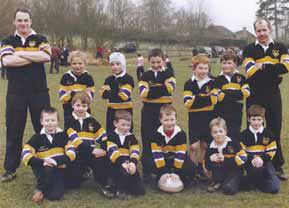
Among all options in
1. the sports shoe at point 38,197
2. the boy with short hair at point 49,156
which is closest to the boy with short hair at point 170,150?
the boy with short hair at point 49,156

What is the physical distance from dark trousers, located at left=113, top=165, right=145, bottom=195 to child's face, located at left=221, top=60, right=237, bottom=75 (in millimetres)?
1821

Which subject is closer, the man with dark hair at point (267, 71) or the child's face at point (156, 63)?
the man with dark hair at point (267, 71)

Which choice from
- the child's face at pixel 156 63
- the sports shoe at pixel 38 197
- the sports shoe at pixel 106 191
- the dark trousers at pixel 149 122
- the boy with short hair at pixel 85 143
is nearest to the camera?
the sports shoe at pixel 38 197

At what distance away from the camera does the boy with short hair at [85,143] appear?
4.55 m

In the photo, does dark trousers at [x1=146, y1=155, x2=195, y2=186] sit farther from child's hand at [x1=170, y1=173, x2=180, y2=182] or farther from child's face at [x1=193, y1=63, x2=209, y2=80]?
child's face at [x1=193, y1=63, x2=209, y2=80]

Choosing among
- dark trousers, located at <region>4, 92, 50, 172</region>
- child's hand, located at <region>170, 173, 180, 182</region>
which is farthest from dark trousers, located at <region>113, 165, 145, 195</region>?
dark trousers, located at <region>4, 92, 50, 172</region>

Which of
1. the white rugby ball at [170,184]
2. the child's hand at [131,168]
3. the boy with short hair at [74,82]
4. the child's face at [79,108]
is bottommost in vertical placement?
the white rugby ball at [170,184]

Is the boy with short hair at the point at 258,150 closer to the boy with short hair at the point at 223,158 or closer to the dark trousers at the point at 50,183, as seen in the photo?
the boy with short hair at the point at 223,158

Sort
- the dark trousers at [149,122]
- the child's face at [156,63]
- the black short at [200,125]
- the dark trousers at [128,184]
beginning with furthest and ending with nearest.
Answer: the dark trousers at [149,122]
the child's face at [156,63]
the black short at [200,125]
the dark trousers at [128,184]

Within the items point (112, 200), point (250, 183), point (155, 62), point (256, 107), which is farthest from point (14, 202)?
point (256, 107)

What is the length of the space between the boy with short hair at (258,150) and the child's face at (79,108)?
2087mm

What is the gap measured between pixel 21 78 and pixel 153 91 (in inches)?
67.6

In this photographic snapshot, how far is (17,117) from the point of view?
475cm

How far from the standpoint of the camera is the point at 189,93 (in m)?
4.73
